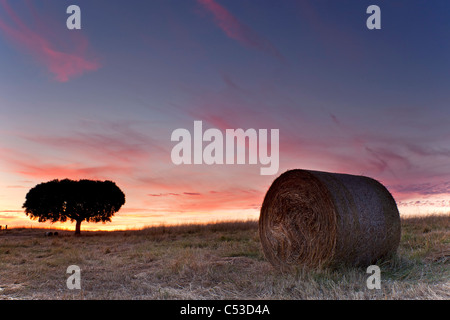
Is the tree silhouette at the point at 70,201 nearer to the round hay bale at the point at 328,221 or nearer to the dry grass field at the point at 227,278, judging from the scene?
the dry grass field at the point at 227,278

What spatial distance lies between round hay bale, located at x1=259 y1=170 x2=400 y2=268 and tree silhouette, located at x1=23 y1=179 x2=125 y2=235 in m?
26.5

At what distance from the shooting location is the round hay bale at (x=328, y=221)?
8.07m

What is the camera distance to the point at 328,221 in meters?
8.19

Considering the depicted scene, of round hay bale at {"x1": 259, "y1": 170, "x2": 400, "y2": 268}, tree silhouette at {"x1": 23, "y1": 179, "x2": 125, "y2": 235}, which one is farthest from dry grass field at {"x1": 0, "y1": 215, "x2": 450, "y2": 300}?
tree silhouette at {"x1": 23, "y1": 179, "x2": 125, "y2": 235}

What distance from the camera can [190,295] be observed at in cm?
691

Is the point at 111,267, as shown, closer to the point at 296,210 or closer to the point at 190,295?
the point at 190,295

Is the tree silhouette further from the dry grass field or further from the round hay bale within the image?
Result: the round hay bale

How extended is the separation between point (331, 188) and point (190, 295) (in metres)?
3.64

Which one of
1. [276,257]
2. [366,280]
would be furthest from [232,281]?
[366,280]

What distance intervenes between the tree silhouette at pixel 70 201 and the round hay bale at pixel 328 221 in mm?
26475

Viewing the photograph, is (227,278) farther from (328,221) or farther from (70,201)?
(70,201)

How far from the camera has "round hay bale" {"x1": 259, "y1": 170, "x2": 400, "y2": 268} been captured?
8.07 m

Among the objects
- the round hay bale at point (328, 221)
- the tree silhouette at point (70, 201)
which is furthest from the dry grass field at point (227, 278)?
the tree silhouette at point (70, 201)

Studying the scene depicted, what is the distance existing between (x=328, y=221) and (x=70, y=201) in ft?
95.4
